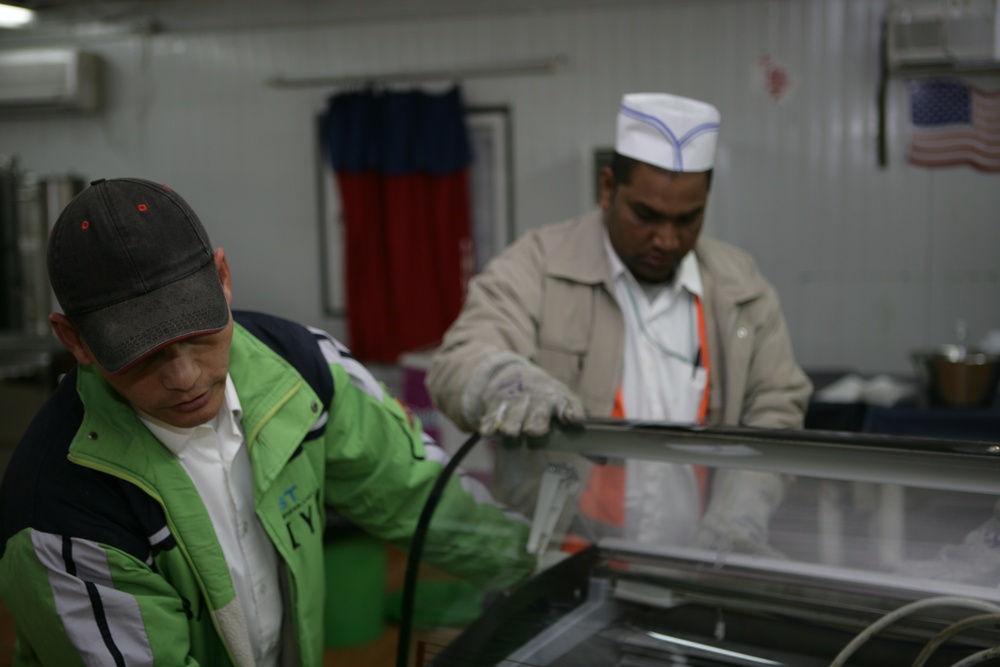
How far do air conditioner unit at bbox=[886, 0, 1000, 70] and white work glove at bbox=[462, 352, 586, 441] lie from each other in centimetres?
350

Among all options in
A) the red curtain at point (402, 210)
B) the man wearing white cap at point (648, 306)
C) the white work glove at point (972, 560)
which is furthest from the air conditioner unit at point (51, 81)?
the white work glove at point (972, 560)

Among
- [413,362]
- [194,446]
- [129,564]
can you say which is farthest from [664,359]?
[413,362]

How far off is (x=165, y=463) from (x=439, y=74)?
4.08 meters

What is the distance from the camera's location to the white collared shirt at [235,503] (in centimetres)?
114

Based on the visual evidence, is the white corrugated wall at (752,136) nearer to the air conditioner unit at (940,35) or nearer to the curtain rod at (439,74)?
the curtain rod at (439,74)

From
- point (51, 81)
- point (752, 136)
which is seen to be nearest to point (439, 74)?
point (752, 136)

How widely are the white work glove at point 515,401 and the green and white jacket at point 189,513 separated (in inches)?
5.4

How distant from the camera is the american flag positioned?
14.0 ft

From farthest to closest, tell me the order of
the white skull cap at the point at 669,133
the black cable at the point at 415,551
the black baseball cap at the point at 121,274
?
the white skull cap at the point at 669,133 < the black cable at the point at 415,551 < the black baseball cap at the point at 121,274

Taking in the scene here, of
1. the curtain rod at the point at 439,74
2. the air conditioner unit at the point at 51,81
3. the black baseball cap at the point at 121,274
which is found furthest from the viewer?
the air conditioner unit at the point at 51,81

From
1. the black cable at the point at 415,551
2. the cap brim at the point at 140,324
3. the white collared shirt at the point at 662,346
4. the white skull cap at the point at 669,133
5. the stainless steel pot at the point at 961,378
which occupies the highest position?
the white skull cap at the point at 669,133

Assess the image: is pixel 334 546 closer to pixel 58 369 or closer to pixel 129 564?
pixel 129 564

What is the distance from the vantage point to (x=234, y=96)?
205 inches

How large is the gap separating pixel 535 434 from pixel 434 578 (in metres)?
0.27
